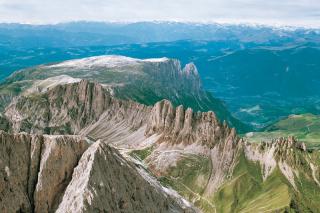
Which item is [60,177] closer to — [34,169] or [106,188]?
[34,169]

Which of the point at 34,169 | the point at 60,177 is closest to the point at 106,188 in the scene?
the point at 60,177

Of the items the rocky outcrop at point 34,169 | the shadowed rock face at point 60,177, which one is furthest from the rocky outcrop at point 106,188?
the rocky outcrop at point 34,169

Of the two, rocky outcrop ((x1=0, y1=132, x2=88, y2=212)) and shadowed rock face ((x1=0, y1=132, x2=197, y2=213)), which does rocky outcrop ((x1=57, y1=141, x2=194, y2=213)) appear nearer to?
shadowed rock face ((x1=0, y1=132, x2=197, y2=213))

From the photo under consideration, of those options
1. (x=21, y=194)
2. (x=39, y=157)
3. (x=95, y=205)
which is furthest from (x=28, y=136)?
(x=95, y=205)

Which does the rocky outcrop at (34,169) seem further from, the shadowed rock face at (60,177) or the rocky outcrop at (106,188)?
the rocky outcrop at (106,188)

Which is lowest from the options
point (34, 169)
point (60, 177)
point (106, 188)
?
point (106, 188)

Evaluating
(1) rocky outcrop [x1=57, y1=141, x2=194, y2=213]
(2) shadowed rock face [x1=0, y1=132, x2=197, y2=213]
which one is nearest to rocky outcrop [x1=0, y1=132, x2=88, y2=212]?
(2) shadowed rock face [x1=0, y1=132, x2=197, y2=213]

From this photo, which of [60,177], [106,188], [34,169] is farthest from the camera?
[106,188]

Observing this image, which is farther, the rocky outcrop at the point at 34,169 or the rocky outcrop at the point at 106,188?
the rocky outcrop at the point at 106,188

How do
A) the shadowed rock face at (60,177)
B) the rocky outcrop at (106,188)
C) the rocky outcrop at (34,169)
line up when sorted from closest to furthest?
the rocky outcrop at (34,169), the shadowed rock face at (60,177), the rocky outcrop at (106,188)
